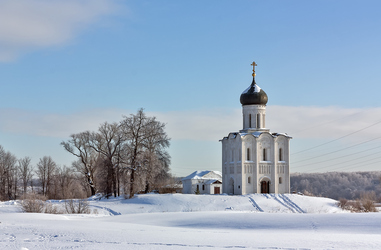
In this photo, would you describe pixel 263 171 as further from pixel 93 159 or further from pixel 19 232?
pixel 19 232

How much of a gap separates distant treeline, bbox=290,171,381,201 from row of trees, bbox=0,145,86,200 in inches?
1368

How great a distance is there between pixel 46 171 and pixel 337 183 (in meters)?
51.0

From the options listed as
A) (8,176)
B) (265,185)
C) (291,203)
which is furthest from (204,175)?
(8,176)

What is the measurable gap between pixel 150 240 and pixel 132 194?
91.0ft

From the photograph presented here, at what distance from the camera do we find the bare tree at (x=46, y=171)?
68.5 metres

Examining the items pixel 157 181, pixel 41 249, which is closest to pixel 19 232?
pixel 41 249

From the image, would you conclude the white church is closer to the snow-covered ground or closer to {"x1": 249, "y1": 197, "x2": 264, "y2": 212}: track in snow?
{"x1": 249, "y1": 197, "x2": 264, "y2": 212}: track in snow

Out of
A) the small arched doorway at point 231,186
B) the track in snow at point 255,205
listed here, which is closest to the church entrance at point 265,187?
the small arched doorway at point 231,186

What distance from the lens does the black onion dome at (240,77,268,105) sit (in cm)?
4719

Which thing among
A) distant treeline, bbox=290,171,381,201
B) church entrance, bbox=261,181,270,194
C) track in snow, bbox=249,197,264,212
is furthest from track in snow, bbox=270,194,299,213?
distant treeline, bbox=290,171,381,201

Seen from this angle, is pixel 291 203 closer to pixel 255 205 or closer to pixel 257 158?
pixel 255 205

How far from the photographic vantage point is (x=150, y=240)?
50.1 feet

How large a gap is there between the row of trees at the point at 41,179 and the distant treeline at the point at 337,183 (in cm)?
3476

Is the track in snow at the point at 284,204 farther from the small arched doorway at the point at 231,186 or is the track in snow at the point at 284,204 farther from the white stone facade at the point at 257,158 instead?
the small arched doorway at the point at 231,186
